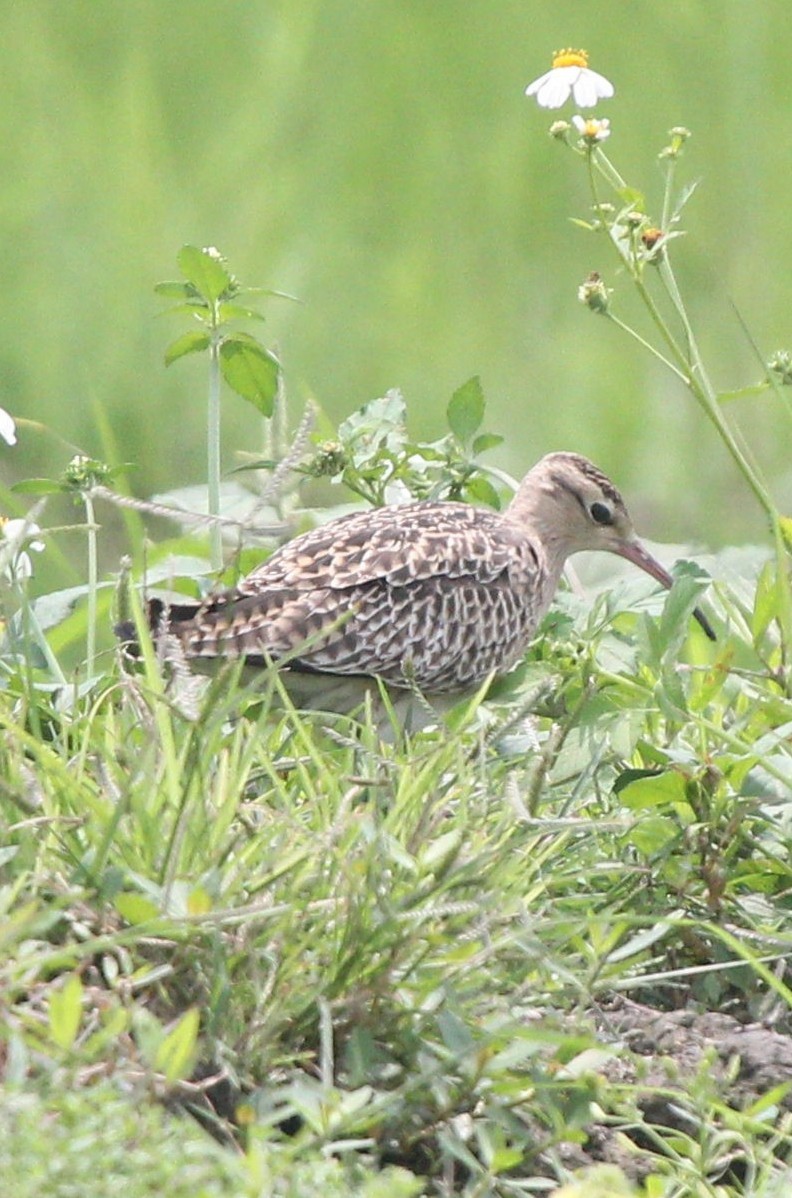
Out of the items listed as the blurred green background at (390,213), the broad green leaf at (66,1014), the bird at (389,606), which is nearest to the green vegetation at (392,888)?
the broad green leaf at (66,1014)

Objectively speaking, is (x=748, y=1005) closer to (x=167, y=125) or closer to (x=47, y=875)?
(x=47, y=875)

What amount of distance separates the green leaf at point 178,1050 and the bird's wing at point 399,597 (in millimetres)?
2219

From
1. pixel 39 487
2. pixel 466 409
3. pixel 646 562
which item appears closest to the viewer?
pixel 39 487

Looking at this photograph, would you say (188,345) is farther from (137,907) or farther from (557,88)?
(137,907)

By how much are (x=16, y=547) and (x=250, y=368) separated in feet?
4.79

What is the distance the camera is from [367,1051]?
3605mm

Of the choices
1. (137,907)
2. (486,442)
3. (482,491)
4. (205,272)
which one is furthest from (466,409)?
(137,907)

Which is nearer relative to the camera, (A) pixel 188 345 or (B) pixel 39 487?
(B) pixel 39 487

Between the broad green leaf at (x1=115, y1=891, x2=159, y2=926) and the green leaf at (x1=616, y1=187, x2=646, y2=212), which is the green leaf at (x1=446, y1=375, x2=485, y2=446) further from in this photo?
the broad green leaf at (x1=115, y1=891, x2=159, y2=926)

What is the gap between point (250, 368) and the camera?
557 cm

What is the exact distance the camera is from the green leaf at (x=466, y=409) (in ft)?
18.6

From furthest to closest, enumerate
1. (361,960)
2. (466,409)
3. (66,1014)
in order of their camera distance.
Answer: (466,409) < (361,960) < (66,1014)

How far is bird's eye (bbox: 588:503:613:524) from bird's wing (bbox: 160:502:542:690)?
40cm

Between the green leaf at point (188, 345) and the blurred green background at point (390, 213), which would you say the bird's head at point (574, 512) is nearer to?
the green leaf at point (188, 345)
